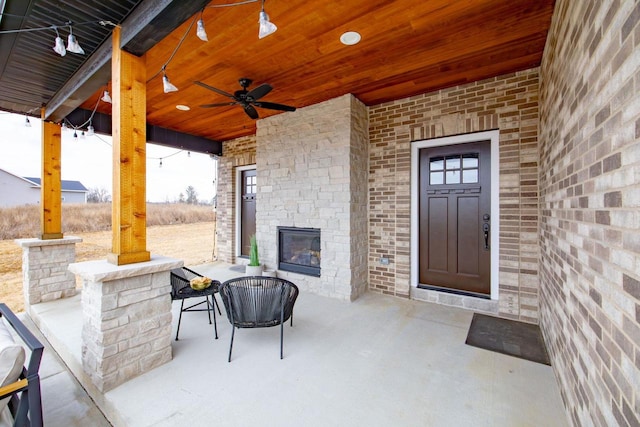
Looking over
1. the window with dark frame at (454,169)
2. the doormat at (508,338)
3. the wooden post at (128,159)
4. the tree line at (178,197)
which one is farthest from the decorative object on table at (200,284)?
the tree line at (178,197)

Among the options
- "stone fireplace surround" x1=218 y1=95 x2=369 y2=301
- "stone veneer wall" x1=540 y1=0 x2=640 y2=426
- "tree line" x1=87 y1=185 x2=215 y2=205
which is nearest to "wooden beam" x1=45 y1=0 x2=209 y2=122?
"stone veneer wall" x1=540 y1=0 x2=640 y2=426

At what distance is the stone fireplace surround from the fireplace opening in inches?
3.9

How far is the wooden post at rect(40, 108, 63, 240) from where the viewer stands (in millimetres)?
3688

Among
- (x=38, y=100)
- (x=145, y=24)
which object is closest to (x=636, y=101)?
(x=145, y=24)

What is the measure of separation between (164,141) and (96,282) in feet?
14.2

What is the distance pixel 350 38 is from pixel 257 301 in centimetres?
260

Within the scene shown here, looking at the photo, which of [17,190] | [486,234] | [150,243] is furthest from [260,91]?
[17,190]

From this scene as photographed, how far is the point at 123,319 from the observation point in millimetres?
2006

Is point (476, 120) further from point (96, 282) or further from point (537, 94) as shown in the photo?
point (96, 282)

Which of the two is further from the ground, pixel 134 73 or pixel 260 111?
pixel 260 111

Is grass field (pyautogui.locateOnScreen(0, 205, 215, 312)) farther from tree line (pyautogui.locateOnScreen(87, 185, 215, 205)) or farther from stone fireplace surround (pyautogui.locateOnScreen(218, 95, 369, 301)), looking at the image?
stone fireplace surround (pyautogui.locateOnScreen(218, 95, 369, 301))

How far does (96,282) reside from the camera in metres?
1.88

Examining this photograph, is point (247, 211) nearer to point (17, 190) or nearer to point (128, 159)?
point (128, 159)

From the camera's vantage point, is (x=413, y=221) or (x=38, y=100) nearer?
(x=38, y=100)
